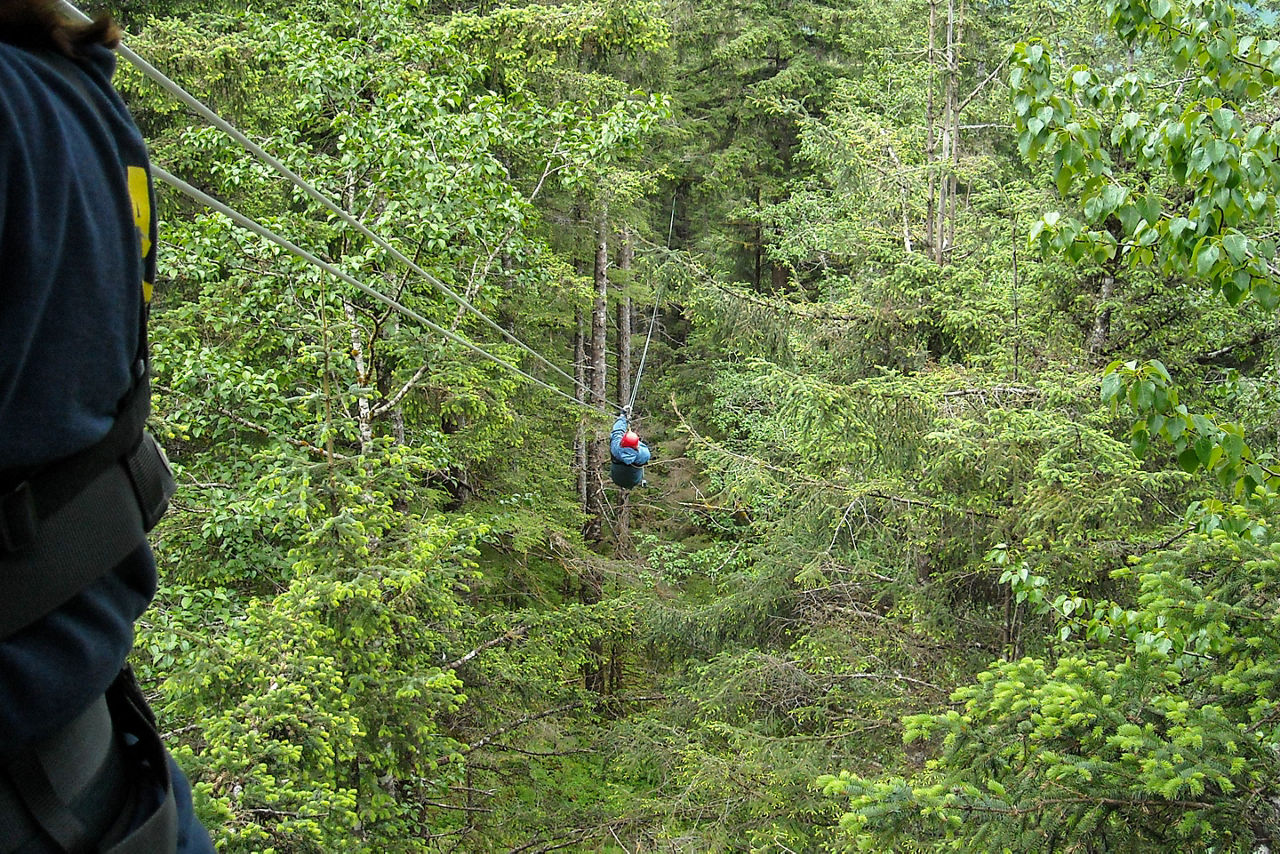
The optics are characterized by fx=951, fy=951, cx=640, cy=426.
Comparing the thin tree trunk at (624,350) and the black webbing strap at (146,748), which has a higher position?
the black webbing strap at (146,748)

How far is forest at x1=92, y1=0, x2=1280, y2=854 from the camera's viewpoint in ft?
11.7

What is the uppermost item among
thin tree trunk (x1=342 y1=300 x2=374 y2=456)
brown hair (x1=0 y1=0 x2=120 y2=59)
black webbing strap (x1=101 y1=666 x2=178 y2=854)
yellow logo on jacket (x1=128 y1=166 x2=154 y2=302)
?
brown hair (x1=0 y1=0 x2=120 y2=59)

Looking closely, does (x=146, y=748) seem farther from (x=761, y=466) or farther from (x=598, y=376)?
(x=598, y=376)

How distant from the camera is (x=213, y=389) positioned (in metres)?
6.79

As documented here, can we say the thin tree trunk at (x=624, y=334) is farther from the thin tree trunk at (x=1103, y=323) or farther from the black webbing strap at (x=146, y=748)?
the black webbing strap at (x=146, y=748)

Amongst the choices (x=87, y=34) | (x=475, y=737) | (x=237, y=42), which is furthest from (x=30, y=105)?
(x=475, y=737)

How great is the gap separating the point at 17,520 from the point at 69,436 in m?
0.08

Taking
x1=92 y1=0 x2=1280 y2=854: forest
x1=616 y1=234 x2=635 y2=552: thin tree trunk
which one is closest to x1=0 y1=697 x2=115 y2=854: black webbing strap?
x1=92 y1=0 x2=1280 y2=854: forest

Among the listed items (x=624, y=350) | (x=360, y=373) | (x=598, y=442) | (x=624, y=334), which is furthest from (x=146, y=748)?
(x=624, y=334)

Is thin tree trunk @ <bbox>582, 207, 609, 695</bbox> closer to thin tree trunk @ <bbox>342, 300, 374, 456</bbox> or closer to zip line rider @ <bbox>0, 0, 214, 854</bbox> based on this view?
thin tree trunk @ <bbox>342, 300, 374, 456</bbox>

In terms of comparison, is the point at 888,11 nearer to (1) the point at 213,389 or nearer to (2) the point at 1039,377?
(2) the point at 1039,377

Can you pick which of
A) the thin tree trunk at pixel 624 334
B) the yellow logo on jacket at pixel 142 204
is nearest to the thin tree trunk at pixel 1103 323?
the yellow logo on jacket at pixel 142 204

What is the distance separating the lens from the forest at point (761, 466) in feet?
11.7

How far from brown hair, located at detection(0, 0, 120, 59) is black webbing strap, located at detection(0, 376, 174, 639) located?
32 centimetres
